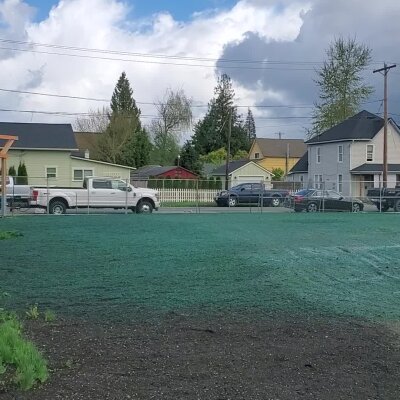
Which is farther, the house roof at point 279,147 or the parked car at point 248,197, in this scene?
the house roof at point 279,147

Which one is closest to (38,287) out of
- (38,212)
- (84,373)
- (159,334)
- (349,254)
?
(159,334)

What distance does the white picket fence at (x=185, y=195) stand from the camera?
141 feet

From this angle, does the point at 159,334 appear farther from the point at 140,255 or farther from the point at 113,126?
the point at 113,126

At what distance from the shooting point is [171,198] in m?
43.4

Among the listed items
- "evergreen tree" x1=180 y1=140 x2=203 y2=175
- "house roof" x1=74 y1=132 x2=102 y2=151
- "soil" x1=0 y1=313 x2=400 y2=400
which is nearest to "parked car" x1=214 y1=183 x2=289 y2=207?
"house roof" x1=74 y1=132 x2=102 y2=151

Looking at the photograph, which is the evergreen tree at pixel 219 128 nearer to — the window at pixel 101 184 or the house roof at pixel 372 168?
the house roof at pixel 372 168

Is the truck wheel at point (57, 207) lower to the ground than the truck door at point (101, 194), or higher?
lower

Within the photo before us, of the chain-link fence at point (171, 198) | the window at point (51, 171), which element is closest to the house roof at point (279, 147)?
the chain-link fence at point (171, 198)

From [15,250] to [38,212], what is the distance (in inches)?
696

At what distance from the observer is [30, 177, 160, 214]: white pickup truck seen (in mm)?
29797

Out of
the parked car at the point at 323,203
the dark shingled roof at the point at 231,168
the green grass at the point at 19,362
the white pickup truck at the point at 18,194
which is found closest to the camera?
the green grass at the point at 19,362

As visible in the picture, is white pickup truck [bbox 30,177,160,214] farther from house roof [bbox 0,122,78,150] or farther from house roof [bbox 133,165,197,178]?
house roof [bbox 133,165,197,178]

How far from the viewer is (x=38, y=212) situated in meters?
31.3

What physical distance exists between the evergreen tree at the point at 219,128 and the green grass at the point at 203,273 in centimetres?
7059
